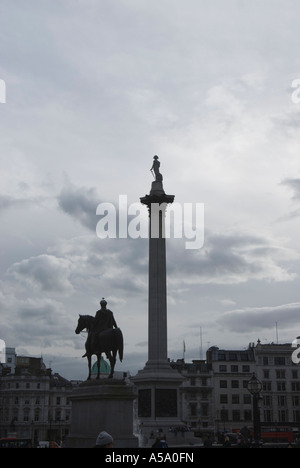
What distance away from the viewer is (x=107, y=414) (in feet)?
79.7

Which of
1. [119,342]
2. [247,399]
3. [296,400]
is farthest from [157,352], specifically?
[296,400]

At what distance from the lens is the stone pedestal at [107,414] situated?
24188 mm

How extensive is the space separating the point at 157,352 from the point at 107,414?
2404cm

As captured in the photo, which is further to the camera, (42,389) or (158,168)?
(42,389)

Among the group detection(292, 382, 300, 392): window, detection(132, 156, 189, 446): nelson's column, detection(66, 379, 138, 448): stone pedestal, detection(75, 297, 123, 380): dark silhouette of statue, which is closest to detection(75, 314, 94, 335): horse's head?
detection(75, 297, 123, 380): dark silhouette of statue

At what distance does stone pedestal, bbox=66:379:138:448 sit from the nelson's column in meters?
15.4

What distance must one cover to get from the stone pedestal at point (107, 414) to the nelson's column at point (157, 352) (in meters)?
15.4

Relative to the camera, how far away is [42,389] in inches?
3996

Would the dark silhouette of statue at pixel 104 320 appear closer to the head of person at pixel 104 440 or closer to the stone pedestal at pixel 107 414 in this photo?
the stone pedestal at pixel 107 414

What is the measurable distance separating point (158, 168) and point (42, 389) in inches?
2430

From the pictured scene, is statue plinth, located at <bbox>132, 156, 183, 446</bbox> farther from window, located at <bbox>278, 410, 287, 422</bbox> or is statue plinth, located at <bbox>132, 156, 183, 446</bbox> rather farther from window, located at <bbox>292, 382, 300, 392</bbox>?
window, located at <bbox>292, 382, 300, 392</bbox>

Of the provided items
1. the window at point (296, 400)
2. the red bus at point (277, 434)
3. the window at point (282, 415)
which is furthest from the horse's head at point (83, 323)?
the window at point (296, 400)
